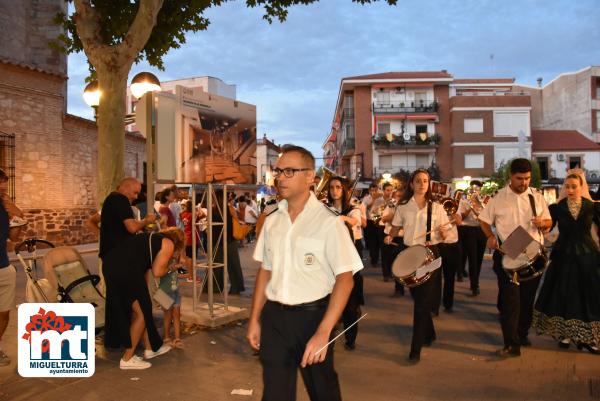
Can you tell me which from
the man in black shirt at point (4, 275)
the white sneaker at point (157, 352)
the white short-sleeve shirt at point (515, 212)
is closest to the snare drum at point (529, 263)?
the white short-sleeve shirt at point (515, 212)

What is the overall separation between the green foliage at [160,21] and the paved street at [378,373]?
16.0 feet

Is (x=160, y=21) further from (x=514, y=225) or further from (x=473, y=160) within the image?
(x=473, y=160)

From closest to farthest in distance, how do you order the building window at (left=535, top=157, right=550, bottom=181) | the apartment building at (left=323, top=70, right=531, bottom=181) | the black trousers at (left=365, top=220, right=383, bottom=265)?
1. the black trousers at (left=365, top=220, right=383, bottom=265)
2. the building window at (left=535, top=157, right=550, bottom=181)
3. the apartment building at (left=323, top=70, right=531, bottom=181)

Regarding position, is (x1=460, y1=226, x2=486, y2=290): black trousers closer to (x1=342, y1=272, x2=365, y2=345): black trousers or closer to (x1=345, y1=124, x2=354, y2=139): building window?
(x1=342, y1=272, x2=365, y2=345): black trousers

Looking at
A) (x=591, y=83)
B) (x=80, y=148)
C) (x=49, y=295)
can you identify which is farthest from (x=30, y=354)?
(x=591, y=83)

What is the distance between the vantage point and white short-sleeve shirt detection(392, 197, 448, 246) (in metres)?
5.78

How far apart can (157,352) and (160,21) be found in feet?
18.9

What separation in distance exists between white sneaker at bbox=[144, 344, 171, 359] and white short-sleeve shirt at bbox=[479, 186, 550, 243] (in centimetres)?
371

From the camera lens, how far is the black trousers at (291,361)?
2783mm

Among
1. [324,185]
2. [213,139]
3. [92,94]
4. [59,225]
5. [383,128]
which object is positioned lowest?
[59,225]

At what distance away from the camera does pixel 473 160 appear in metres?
53.0

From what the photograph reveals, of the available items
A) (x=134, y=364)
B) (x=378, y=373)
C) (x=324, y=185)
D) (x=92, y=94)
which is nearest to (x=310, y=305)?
(x=378, y=373)

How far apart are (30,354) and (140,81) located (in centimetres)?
514

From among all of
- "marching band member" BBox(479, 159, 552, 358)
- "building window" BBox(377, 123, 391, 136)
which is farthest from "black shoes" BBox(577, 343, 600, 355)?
"building window" BBox(377, 123, 391, 136)
